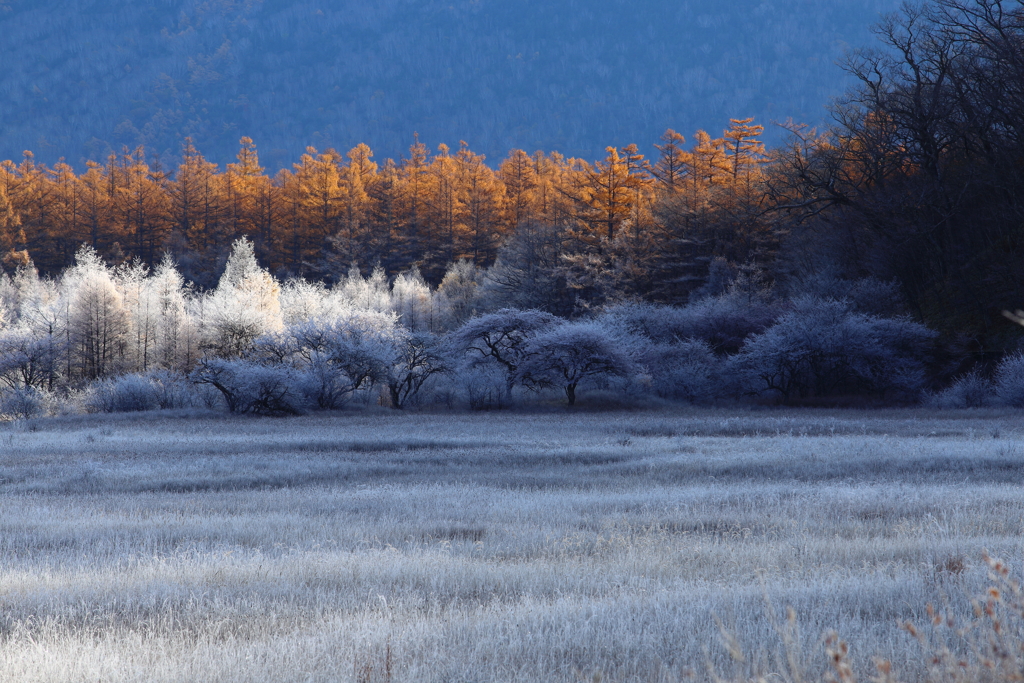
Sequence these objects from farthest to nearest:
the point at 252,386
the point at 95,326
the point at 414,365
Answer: the point at 95,326 → the point at 414,365 → the point at 252,386

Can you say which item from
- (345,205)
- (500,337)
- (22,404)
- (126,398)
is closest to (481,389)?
(500,337)

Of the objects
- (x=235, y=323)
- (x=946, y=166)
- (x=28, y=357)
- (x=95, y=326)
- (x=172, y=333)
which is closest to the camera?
(x=946, y=166)

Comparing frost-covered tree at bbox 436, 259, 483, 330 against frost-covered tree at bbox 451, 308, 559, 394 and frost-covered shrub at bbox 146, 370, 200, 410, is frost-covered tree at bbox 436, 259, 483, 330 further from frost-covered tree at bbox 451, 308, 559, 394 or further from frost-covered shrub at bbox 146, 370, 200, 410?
frost-covered shrub at bbox 146, 370, 200, 410

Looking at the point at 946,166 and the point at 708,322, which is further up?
the point at 946,166

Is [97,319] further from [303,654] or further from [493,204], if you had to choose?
[303,654]

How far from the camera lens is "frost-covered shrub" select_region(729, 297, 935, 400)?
103 feet

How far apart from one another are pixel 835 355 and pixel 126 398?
27.1 metres

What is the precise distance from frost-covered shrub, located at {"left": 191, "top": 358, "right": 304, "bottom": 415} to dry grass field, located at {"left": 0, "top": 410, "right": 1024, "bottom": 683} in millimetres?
9655

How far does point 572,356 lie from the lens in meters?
32.0

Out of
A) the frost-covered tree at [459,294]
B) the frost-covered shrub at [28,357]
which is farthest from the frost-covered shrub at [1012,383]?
the frost-covered shrub at [28,357]

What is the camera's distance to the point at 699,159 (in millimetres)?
64500

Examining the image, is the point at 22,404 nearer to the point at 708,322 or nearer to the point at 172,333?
the point at 172,333

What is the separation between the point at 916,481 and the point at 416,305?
54.0 metres

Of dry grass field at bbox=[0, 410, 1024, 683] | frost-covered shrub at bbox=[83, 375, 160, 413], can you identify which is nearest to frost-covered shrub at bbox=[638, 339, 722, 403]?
dry grass field at bbox=[0, 410, 1024, 683]
